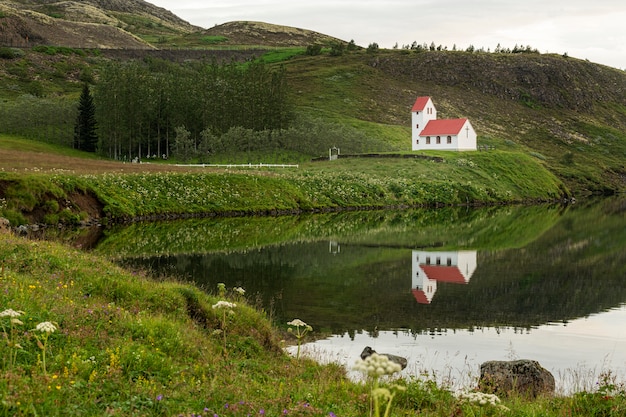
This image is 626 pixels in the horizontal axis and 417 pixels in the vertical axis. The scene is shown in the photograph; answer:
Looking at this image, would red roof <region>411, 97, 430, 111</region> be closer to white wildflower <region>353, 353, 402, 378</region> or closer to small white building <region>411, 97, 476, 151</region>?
small white building <region>411, 97, 476, 151</region>

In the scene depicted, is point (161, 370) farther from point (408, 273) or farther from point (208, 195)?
point (208, 195)

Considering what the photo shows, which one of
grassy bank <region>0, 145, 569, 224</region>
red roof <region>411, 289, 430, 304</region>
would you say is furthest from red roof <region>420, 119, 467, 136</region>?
red roof <region>411, 289, 430, 304</region>

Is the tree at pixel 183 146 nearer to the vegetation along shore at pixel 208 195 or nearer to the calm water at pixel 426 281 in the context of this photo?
the vegetation along shore at pixel 208 195

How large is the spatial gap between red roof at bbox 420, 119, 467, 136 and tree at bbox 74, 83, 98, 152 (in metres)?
57.1

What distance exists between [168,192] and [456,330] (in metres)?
49.3

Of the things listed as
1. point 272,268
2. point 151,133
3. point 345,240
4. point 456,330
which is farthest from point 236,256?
point 151,133

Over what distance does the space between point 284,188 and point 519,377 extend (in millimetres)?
62982

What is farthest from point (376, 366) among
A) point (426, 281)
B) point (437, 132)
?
point (437, 132)

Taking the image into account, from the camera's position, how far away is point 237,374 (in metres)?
14.3

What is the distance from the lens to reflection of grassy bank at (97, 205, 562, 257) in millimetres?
46938

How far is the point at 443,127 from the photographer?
125125 millimetres

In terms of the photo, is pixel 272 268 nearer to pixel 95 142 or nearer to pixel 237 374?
pixel 237 374

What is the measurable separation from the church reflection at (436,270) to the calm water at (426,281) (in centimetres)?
9

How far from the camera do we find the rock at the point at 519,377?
679 inches
